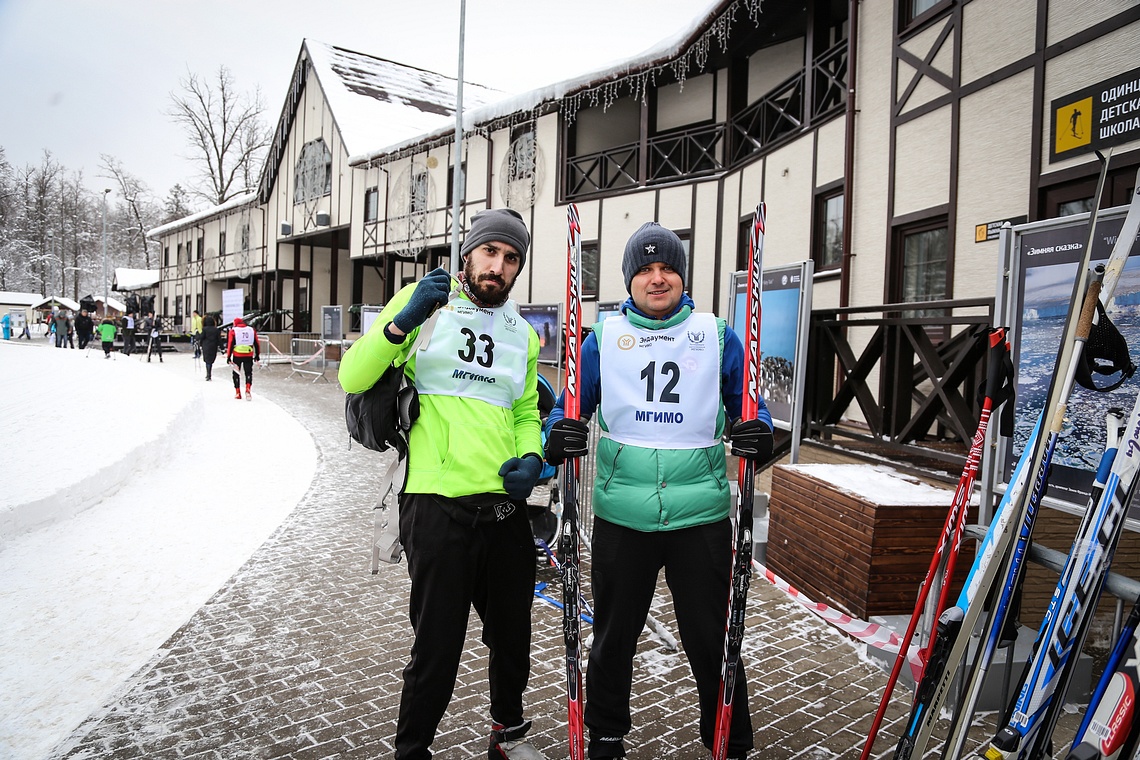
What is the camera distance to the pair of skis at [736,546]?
7.95 feet

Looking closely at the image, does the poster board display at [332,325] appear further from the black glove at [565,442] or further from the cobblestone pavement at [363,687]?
the black glove at [565,442]

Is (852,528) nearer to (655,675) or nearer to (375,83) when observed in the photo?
(655,675)

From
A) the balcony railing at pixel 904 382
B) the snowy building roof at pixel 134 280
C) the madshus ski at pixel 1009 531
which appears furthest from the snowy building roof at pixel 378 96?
the snowy building roof at pixel 134 280

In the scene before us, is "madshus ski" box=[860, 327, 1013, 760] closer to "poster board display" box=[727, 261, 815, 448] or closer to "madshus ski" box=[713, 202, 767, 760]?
"madshus ski" box=[713, 202, 767, 760]

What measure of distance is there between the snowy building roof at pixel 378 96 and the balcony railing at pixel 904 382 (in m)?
21.2

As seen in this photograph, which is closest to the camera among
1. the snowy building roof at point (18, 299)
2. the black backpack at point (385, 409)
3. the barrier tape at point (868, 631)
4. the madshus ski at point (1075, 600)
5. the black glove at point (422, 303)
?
the madshus ski at point (1075, 600)

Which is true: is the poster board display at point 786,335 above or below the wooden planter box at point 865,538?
above

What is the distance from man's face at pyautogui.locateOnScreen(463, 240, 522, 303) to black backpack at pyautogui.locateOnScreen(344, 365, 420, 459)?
41cm

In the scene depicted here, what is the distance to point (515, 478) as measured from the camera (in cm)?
242

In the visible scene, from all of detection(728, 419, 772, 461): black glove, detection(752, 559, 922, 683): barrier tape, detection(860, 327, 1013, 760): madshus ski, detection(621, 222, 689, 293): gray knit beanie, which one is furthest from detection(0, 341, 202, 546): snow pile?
detection(860, 327, 1013, 760): madshus ski

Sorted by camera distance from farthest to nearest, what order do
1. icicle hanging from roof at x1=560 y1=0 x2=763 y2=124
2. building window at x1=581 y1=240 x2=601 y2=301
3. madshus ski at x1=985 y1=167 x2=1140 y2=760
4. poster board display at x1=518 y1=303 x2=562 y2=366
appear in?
building window at x1=581 y1=240 x2=601 y2=301, poster board display at x1=518 y1=303 x2=562 y2=366, icicle hanging from roof at x1=560 y1=0 x2=763 y2=124, madshus ski at x1=985 y1=167 x2=1140 y2=760

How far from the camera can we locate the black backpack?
2494mm

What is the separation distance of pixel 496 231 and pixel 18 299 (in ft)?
234

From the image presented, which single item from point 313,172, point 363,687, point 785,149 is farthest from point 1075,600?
point 313,172
